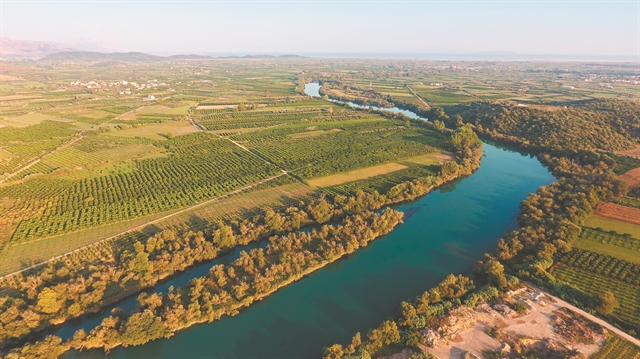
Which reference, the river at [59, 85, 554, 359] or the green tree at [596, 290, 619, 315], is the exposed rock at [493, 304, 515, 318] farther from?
the green tree at [596, 290, 619, 315]

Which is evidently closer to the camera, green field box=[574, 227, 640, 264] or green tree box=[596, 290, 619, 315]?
green tree box=[596, 290, 619, 315]

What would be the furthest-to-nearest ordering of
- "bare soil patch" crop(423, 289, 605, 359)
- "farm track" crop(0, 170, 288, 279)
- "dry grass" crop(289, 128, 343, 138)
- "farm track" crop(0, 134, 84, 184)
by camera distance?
"dry grass" crop(289, 128, 343, 138), "farm track" crop(0, 134, 84, 184), "farm track" crop(0, 170, 288, 279), "bare soil patch" crop(423, 289, 605, 359)

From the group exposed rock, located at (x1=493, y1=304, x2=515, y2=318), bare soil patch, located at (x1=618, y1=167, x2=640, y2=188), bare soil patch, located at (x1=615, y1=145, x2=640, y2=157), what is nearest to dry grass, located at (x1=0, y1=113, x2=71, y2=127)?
exposed rock, located at (x1=493, y1=304, x2=515, y2=318)

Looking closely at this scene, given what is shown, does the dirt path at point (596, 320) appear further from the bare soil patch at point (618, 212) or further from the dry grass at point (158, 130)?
the dry grass at point (158, 130)

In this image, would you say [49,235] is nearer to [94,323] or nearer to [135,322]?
[94,323]

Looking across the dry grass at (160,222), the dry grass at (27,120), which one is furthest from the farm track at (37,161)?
the dry grass at (160,222)

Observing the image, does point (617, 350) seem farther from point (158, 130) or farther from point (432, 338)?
point (158, 130)
